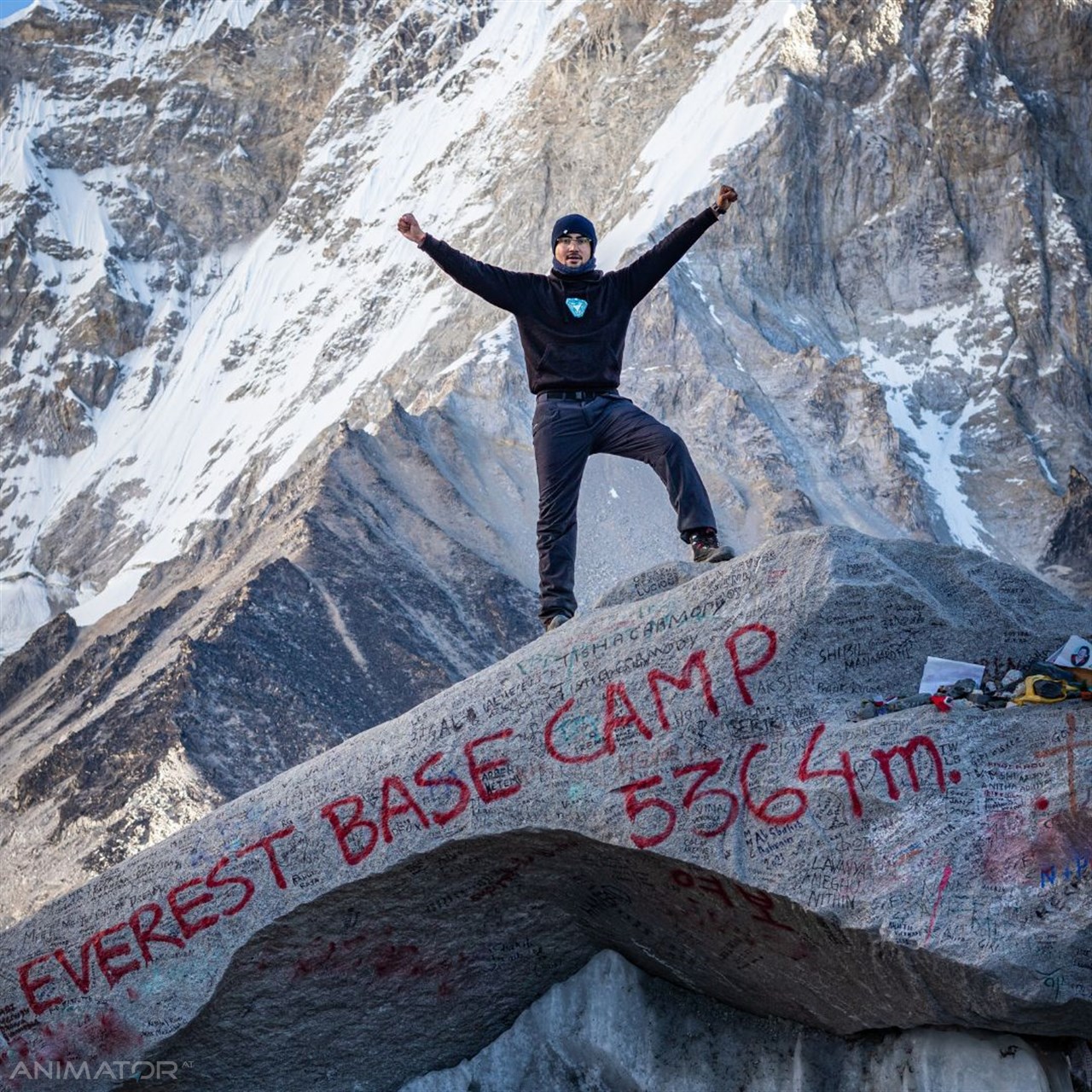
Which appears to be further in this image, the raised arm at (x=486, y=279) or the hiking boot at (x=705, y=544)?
the raised arm at (x=486, y=279)

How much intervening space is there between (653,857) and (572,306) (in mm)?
2671

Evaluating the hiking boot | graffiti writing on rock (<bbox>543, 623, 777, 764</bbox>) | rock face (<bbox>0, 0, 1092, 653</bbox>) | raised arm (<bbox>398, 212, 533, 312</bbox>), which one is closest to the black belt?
raised arm (<bbox>398, 212, 533, 312</bbox>)

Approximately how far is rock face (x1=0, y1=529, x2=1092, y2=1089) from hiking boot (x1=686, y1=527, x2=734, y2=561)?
0.35 ft

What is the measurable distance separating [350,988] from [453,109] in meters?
65.8

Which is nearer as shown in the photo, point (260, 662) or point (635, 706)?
point (635, 706)

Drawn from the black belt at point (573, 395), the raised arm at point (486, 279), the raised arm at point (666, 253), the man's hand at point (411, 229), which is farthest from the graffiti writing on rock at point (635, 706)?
the man's hand at point (411, 229)

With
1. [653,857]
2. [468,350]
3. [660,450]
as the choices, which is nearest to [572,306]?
[660,450]

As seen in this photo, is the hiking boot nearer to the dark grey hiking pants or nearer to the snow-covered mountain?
the dark grey hiking pants

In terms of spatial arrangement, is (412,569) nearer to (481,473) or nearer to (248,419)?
(481,473)

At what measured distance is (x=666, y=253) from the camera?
301 inches

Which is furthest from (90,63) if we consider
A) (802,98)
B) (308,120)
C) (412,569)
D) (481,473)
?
(412,569)

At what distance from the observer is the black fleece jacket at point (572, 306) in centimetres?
761

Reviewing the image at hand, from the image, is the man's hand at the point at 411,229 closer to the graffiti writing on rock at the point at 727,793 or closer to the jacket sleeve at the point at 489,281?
the jacket sleeve at the point at 489,281

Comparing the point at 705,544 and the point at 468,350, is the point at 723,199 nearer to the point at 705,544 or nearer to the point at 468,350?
the point at 705,544
